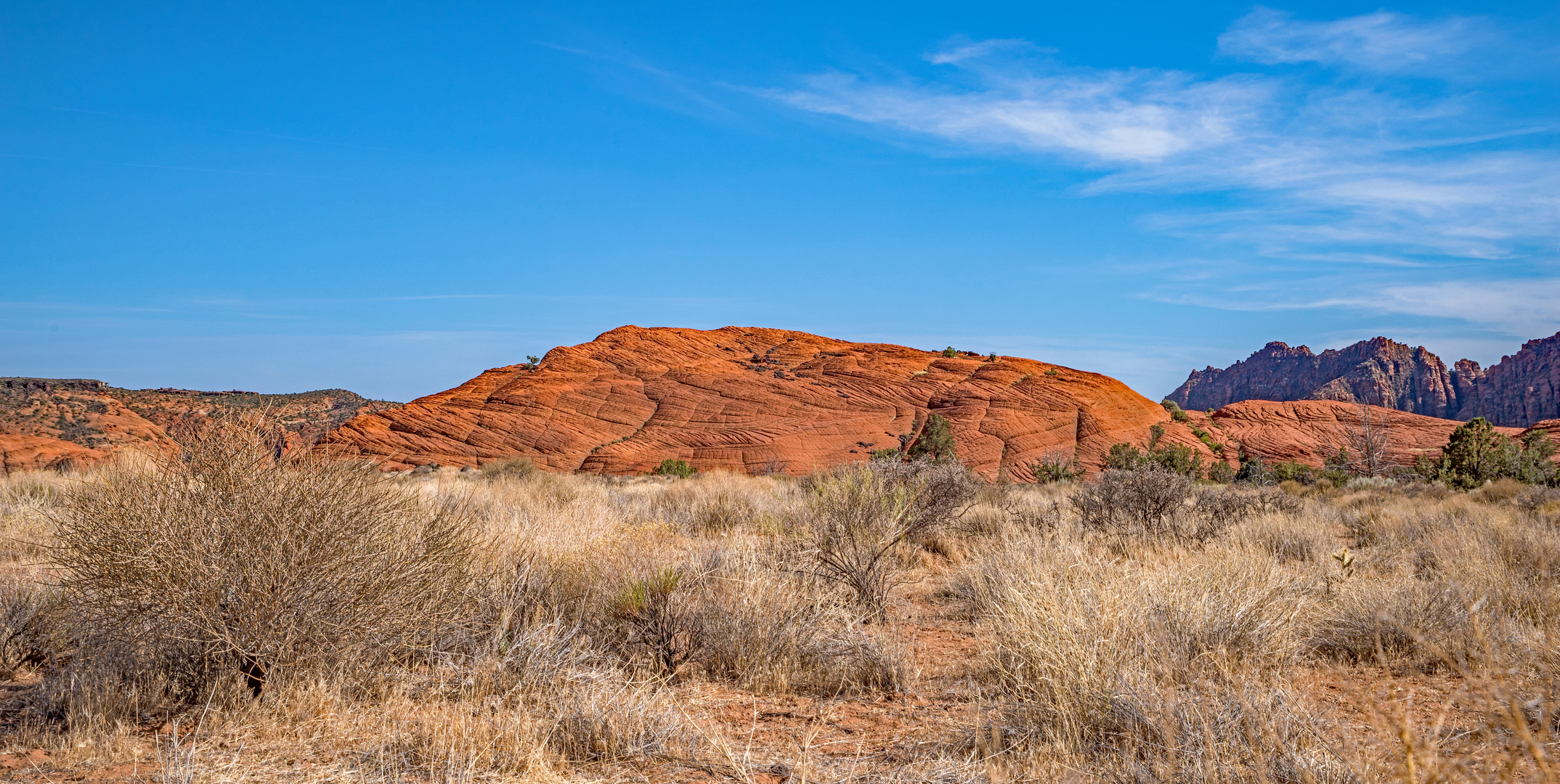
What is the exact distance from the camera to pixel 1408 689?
195 inches

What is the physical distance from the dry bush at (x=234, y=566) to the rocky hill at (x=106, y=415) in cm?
31

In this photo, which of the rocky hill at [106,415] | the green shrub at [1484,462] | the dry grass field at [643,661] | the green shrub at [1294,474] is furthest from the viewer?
the green shrub at [1294,474]

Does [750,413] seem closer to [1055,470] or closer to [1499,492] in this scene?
[1055,470]

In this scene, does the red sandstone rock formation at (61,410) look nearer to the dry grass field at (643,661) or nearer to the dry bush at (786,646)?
the dry grass field at (643,661)

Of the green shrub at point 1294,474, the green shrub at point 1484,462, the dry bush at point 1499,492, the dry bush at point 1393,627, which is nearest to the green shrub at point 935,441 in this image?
the green shrub at point 1294,474

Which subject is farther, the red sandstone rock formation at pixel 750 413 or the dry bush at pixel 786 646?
the red sandstone rock formation at pixel 750 413

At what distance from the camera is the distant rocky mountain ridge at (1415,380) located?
86125 millimetres

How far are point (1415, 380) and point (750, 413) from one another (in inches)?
3689

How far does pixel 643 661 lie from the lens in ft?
17.0

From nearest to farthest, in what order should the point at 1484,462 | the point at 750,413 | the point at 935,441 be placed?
the point at 1484,462 → the point at 935,441 → the point at 750,413

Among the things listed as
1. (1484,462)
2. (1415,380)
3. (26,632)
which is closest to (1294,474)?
(1484,462)

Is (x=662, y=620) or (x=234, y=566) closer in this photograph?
(x=234, y=566)

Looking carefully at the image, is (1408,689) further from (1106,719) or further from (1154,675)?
(1106,719)

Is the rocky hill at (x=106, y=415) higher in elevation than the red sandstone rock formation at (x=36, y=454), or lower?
higher
